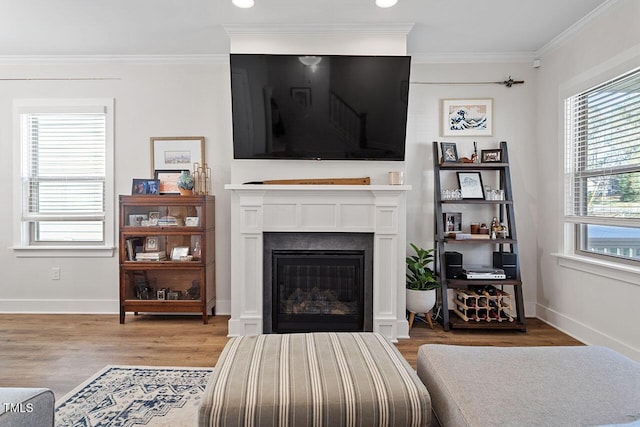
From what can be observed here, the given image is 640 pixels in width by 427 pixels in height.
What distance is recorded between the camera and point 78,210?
3.82 metres

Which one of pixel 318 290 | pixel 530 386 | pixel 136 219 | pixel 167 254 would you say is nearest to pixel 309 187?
pixel 318 290

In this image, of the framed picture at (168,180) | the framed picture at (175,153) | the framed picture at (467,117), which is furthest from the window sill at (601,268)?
the framed picture at (168,180)

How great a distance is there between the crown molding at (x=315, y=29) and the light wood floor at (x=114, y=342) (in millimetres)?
2497

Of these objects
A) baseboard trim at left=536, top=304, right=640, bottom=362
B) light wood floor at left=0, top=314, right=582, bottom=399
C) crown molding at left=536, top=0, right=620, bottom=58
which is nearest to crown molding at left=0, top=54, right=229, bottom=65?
light wood floor at left=0, top=314, right=582, bottom=399

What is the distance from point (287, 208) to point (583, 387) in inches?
88.1

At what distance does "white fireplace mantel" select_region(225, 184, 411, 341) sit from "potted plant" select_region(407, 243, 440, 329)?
0.29 m

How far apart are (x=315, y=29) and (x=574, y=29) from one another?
209cm

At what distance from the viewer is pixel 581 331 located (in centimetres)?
303

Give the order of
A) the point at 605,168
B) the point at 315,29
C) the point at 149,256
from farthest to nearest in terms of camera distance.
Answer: the point at 149,256 → the point at 315,29 → the point at 605,168

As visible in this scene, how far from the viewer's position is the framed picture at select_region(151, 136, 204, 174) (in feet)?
12.3

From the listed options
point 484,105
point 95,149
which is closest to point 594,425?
point 484,105

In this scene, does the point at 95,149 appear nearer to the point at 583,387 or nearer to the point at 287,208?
the point at 287,208

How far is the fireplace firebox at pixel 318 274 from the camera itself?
10.3ft

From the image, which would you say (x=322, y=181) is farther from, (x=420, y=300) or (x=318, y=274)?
(x=420, y=300)
